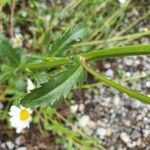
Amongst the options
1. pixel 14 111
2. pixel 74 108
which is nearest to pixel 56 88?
pixel 14 111

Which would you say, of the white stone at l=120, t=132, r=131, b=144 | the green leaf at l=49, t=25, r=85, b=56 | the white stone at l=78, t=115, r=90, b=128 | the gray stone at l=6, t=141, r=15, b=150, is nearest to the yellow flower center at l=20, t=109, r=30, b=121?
the gray stone at l=6, t=141, r=15, b=150

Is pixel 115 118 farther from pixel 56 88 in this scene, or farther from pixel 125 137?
pixel 56 88

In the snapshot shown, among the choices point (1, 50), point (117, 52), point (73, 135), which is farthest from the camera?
point (73, 135)

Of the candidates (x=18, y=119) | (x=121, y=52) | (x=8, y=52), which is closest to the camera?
(x=121, y=52)

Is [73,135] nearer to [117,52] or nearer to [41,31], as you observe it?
[41,31]

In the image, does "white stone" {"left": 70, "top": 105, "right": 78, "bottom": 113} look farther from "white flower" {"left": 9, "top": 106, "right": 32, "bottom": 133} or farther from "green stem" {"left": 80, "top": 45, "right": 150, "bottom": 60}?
"green stem" {"left": 80, "top": 45, "right": 150, "bottom": 60}

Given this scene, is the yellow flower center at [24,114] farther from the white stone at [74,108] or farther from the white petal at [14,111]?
the white stone at [74,108]

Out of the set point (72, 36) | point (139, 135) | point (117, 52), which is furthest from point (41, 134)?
point (117, 52)
